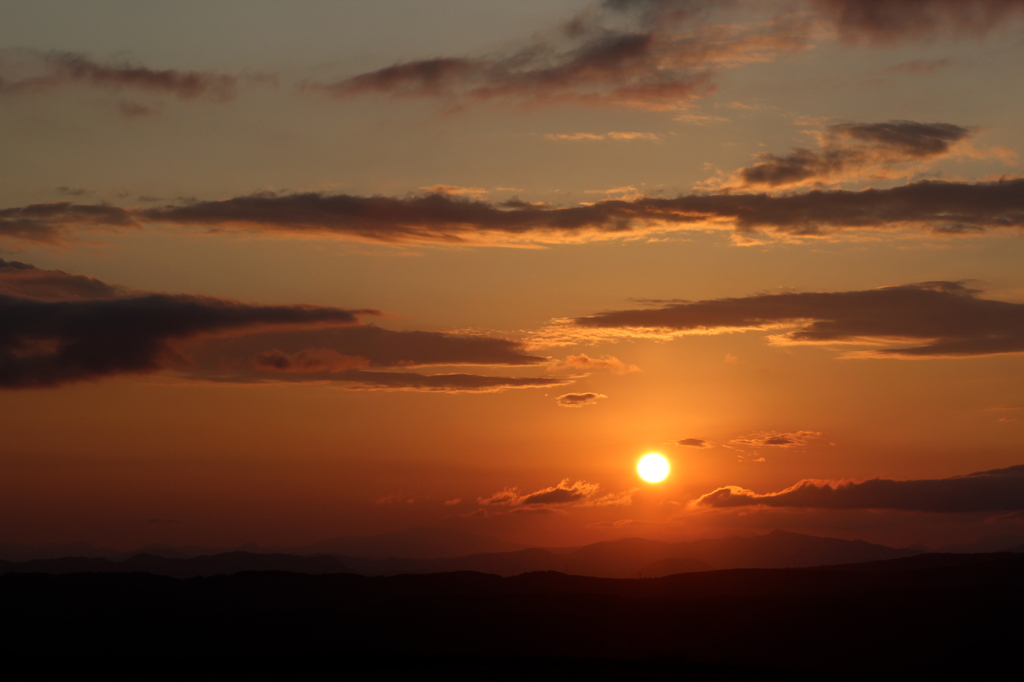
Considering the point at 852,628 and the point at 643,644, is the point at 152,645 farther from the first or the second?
the point at 852,628

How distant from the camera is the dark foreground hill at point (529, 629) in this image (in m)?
82.2

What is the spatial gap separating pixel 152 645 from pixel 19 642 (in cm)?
1405

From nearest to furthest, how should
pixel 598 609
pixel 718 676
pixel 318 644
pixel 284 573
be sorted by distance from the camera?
pixel 718 676 → pixel 318 644 → pixel 598 609 → pixel 284 573

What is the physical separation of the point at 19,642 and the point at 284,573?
42.9 metres

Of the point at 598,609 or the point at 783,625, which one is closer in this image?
the point at 783,625

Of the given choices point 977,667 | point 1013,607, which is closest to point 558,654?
point 977,667

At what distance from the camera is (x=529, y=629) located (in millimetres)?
103625

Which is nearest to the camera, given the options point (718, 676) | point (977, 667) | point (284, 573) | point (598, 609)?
point (718, 676)

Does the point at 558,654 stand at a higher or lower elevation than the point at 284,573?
lower

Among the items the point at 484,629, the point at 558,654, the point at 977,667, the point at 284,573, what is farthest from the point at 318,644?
the point at 977,667

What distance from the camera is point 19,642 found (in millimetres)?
104375

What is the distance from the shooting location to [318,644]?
100688 mm

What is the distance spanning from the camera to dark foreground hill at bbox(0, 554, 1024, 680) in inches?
3238

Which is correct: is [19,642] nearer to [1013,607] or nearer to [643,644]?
[643,644]
